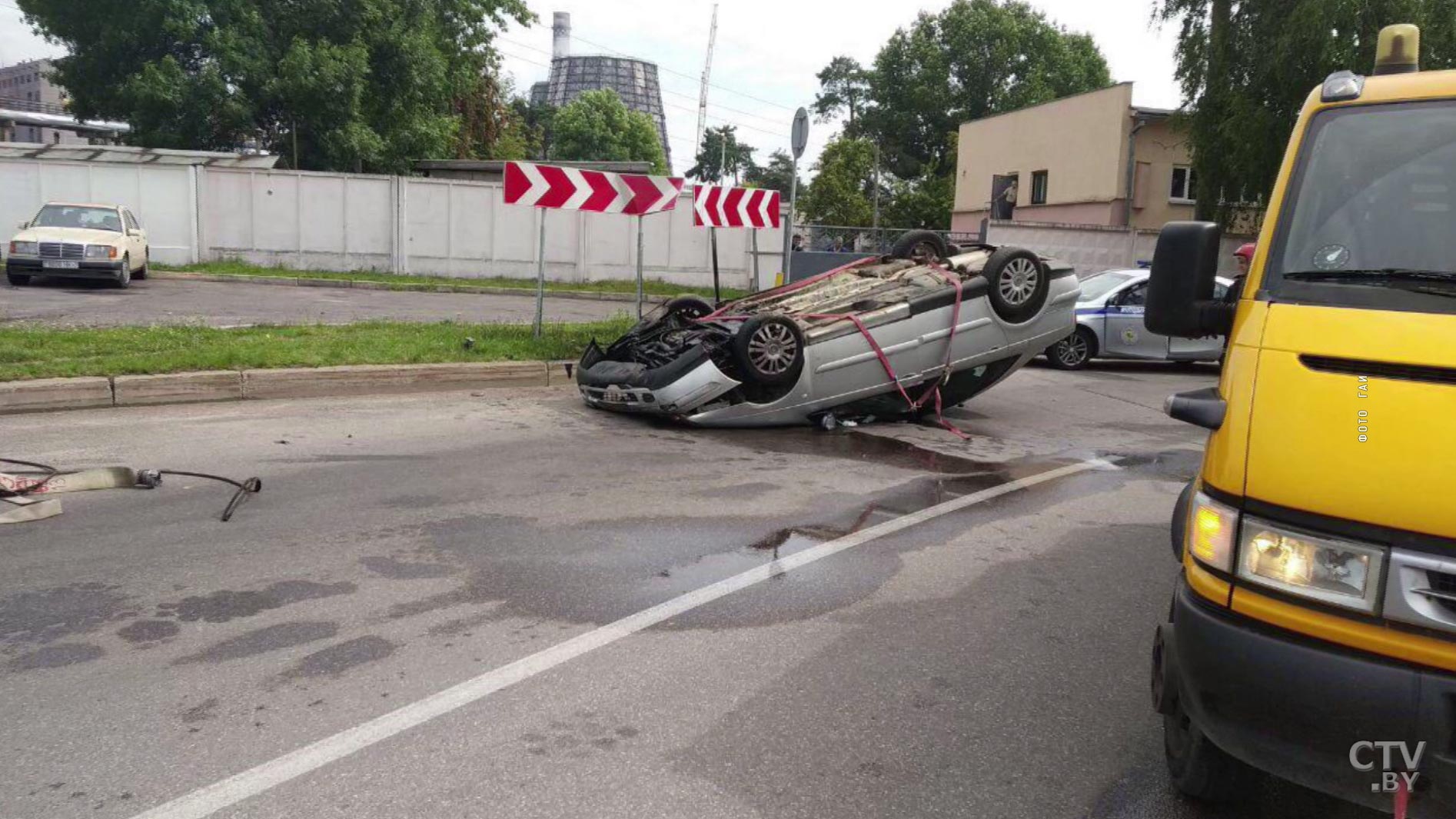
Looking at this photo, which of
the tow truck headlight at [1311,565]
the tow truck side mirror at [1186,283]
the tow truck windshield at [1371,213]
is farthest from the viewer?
the tow truck side mirror at [1186,283]

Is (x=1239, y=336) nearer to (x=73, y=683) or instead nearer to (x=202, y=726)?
(x=202, y=726)

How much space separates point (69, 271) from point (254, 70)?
13024mm

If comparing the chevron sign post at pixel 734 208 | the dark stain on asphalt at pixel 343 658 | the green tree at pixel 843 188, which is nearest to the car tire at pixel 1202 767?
the dark stain on asphalt at pixel 343 658

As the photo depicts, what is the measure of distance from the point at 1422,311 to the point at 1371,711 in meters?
1.04

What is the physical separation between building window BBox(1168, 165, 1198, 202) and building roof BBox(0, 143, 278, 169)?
2479 centimetres

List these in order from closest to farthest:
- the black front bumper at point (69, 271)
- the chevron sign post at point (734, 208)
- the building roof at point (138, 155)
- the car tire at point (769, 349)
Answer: the car tire at point (769, 349)
the chevron sign post at point (734, 208)
the black front bumper at point (69, 271)
the building roof at point (138, 155)

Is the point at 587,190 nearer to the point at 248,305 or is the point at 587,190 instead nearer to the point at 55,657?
the point at 248,305

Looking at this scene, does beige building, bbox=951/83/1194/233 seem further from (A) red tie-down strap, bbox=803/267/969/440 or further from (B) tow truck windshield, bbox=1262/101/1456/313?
(B) tow truck windshield, bbox=1262/101/1456/313

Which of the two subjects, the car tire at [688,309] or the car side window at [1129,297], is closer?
the car tire at [688,309]

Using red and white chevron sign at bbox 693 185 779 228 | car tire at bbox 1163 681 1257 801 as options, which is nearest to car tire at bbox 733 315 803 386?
red and white chevron sign at bbox 693 185 779 228

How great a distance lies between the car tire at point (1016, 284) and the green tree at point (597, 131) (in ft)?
249

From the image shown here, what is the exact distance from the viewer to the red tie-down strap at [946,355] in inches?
345

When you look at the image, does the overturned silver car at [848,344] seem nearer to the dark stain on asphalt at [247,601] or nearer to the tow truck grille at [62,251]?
the dark stain on asphalt at [247,601]

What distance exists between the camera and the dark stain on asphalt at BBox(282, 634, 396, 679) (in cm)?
387
